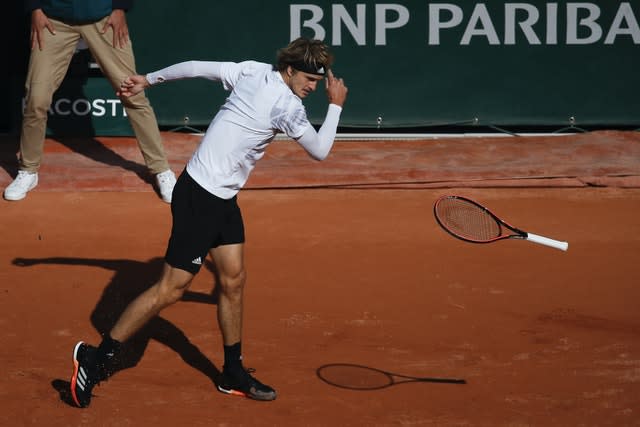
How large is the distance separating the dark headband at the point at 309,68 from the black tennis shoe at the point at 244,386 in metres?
1.46

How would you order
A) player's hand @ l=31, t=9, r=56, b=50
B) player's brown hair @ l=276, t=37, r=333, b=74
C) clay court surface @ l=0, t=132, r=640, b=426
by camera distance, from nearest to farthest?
player's brown hair @ l=276, t=37, r=333, b=74
clay court surface @ l=0, t=132, r=640, b=426
player's hand @ l=31, t=9, r=56, b=50

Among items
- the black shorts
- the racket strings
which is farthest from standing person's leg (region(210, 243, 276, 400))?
the racket strings

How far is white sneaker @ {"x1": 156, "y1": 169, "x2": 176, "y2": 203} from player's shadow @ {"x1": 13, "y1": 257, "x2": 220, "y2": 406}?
1320 mm

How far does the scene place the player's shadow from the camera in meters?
5.78

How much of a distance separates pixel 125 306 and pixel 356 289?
1403mm

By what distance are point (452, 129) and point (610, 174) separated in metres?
1.74

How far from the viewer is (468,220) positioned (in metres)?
6.30

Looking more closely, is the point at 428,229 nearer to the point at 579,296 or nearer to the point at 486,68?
the point at 579,296

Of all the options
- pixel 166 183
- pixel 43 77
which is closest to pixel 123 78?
pixel 43 77

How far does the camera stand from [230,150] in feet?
17.1

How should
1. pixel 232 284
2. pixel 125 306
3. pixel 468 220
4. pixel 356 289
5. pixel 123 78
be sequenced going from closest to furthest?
pixel 232 284 < pixel 468 220 < pixel 125 306 < pixel 356 289 < pixel 123 78

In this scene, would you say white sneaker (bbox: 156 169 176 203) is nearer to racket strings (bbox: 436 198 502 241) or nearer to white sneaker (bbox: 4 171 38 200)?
white sneaker (bbox: 4 171 38 200)

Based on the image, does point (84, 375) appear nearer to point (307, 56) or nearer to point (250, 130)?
point (250, 130)

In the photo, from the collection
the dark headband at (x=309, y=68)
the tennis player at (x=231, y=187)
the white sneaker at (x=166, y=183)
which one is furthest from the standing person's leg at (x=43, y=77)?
the dark headband at (x=309, y=68)
